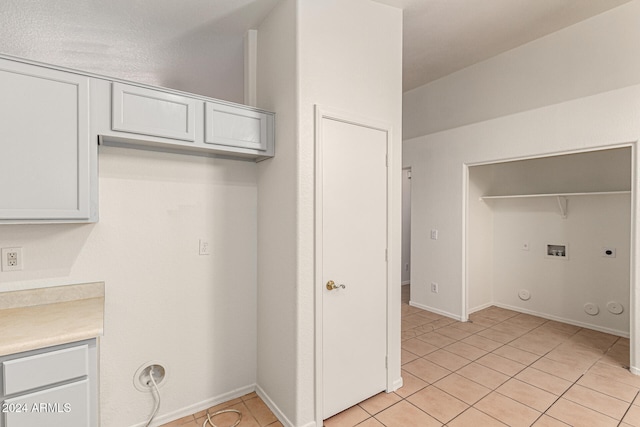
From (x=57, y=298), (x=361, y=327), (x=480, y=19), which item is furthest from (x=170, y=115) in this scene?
(x=480, y=19)

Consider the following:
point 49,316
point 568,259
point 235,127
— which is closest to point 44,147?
point 49,316

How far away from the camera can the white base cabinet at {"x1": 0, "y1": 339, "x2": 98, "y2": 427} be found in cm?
133

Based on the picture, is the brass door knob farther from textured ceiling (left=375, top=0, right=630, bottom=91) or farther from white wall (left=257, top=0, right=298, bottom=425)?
textured ceiling (left=375, top=0, right=630, bottom=91)

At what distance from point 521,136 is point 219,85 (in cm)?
336

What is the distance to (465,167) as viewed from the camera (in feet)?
12.6

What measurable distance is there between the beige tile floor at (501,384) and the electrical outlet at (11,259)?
1.35 metres

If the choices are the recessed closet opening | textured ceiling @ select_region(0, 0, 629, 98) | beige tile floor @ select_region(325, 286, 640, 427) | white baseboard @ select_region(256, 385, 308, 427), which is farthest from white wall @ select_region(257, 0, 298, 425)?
the recessed closet opening

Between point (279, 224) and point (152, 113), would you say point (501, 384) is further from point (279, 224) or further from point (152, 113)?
point (152, 113)

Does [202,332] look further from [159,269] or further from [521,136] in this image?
[521,136]

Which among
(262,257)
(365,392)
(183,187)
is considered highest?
(183,187)

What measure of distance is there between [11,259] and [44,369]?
2.45 ft

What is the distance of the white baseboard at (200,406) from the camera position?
2.11 meters

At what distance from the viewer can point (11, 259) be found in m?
1.75

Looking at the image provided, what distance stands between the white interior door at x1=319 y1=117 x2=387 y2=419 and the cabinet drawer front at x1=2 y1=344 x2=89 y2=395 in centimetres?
129
